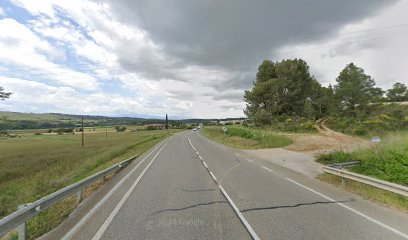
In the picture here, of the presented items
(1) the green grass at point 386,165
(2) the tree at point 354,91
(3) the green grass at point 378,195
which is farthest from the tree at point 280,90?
(3) the green grass at point 378,195

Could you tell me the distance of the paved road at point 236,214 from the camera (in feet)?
16.0

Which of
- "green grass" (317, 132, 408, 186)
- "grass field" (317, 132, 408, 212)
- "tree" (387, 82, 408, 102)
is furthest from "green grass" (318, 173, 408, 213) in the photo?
"tree" (387, 82, 408, 102)

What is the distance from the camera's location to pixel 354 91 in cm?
4544

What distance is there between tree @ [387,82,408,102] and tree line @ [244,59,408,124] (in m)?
34.1

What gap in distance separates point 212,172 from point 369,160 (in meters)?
7.12

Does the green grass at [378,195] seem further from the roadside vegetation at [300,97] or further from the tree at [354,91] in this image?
the tree at [354,91]

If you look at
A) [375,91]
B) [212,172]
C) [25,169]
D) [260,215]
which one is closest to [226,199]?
[260,215]

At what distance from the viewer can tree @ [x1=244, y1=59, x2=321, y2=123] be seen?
155ft

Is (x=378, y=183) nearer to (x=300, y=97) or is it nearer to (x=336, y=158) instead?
(x=336, y=158)

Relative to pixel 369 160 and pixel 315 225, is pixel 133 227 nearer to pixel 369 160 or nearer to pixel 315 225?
pixel 315 225

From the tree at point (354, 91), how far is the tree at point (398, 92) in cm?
3732

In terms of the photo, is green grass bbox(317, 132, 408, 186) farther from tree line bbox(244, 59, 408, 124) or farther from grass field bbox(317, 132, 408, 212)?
tree line bbox(244, 59, 408, 124)

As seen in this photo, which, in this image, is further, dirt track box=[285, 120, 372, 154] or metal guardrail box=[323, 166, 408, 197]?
dirt track box=[285, 120, 372, 154]

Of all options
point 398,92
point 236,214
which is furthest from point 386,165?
point 398,92
